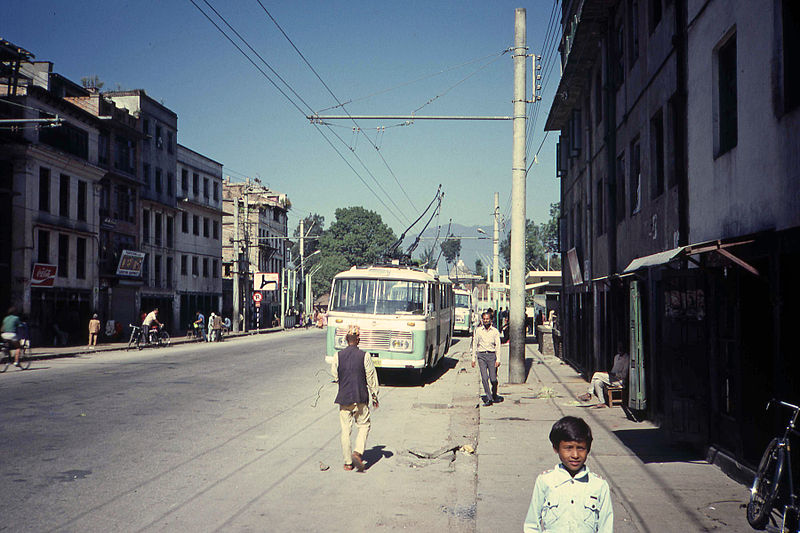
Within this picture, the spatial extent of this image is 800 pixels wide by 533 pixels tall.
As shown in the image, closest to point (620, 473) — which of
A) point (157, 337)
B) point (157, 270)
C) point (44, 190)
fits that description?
point (157, 337)

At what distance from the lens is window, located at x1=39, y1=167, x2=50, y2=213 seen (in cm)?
3672

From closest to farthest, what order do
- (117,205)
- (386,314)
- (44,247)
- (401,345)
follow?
(401,345), (386,314), (44,247), (117,205)

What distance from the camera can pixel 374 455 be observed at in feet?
32.9

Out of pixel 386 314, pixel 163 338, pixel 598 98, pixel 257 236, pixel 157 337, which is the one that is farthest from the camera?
pixel 257 236

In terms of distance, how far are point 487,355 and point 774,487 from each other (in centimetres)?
934

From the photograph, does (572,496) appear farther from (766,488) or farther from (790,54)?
(790,54)

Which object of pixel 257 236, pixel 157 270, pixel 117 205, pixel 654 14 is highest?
pixel 257 236

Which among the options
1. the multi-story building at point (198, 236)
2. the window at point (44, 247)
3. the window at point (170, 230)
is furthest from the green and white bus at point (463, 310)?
the window at point (44, 247)

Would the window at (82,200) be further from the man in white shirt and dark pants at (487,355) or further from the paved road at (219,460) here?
A: the man in white shirt and dark pants at (487,355)

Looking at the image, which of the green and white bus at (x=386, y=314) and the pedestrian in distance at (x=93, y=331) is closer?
the green and white bus at (x=386, y=314)

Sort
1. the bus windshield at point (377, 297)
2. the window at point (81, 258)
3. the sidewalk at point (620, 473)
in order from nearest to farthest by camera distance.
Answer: the sidewalk at point (620, 473)
the bus windshield at point (377, 297)
the window at point (81, 258)

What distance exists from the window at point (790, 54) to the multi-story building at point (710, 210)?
1cm

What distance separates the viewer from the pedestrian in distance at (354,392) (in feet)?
29.9

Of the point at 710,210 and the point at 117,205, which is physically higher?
the point at 117,205
